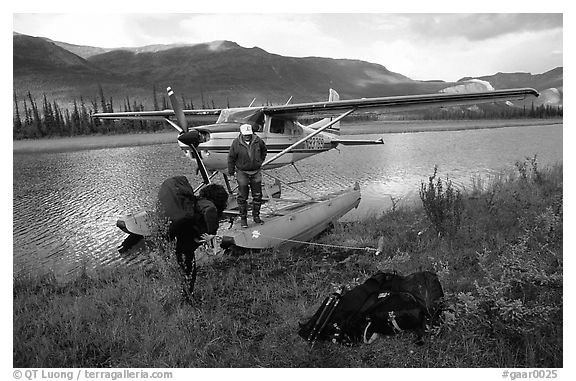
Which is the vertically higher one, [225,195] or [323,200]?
[225,195]

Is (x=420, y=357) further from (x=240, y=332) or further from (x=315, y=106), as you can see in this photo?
(x=315, y=106)

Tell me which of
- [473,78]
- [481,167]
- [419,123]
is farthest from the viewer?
[419,123]

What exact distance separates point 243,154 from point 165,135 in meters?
12.7

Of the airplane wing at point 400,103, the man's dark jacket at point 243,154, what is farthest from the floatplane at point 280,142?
the man's dark jacket at point 243,154

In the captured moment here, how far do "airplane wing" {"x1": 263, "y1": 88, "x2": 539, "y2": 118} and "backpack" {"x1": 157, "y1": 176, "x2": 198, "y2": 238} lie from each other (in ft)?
13.4

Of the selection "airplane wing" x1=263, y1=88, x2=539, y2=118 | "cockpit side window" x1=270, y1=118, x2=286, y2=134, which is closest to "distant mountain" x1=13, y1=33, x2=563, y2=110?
"cockpit side window" x1=270, y1=118, x2=286, y2=134

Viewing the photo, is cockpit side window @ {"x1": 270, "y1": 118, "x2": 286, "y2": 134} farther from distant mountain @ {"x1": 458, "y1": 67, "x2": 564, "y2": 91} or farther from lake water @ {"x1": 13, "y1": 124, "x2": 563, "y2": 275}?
distant mountain @ {"x1": 458, "y1": 67, "x2": 564, "y2": 91}

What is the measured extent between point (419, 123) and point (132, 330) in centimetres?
2968

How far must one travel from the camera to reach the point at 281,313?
337 cm

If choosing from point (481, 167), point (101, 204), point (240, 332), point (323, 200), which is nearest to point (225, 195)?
point (240, 332)

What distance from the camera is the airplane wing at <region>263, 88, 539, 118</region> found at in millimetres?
4977

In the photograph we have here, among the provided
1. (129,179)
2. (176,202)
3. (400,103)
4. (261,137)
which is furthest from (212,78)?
(176,202)

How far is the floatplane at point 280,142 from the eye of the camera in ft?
17.2
